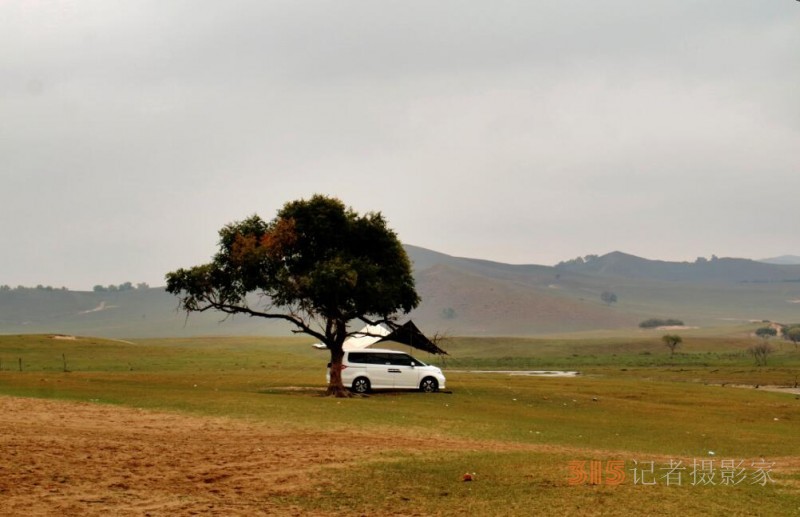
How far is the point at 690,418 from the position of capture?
3991cm

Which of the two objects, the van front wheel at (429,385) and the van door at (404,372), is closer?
the van door at (404,372)

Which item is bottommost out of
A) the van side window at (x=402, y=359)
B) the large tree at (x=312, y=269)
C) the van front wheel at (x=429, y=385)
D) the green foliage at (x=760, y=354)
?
the green foliage at (x=760, y=354)

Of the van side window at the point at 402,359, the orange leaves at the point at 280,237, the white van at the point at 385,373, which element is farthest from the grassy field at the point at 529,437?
the orange leaves at the point at 280,237

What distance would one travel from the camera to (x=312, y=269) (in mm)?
47938

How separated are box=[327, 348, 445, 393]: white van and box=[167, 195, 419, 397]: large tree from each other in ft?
3.63

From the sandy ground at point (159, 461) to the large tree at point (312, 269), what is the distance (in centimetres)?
1702

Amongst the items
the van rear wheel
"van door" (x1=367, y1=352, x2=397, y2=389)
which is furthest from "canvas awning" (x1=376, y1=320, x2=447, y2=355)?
the van rear wheel

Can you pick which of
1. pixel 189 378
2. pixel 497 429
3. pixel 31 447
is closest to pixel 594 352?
pixel 189 378

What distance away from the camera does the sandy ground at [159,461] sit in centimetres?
1608

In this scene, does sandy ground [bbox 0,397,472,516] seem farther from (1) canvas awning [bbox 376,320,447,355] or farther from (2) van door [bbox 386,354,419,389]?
(1) canvas awning [bbox 376,320,447,355]

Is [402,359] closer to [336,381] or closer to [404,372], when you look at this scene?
[404,372]

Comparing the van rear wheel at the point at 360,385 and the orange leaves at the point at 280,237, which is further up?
the orange leaves at the point at 280,237

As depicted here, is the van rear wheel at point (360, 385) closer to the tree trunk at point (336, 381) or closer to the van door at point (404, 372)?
the tree trunk at point (336, 381)

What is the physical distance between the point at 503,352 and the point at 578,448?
151 m
